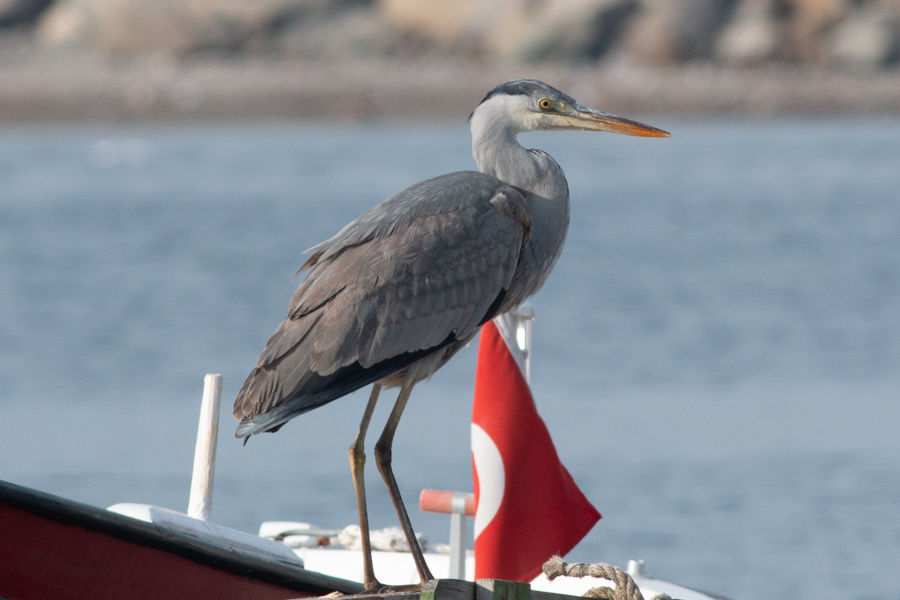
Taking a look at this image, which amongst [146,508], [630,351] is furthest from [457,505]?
[630,351]

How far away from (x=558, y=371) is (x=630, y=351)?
100cm

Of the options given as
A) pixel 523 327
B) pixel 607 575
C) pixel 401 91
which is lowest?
pixel 607 575

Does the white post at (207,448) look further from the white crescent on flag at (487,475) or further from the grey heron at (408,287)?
the white crescent on flag at (487,475)

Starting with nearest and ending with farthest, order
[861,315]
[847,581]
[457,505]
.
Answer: [457,505] < [847,581] < [861,315]

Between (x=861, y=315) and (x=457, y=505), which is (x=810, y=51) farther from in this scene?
(x=457, y=505)

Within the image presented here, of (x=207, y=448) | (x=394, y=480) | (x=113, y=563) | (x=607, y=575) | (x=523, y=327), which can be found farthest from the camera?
(x=523, y=327)

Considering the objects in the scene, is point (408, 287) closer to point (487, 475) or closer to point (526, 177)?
point (526, 177)

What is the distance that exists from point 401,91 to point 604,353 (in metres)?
18.6

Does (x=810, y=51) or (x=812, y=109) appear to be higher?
(x=810, y=51)

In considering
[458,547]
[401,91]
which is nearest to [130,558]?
[458,547]

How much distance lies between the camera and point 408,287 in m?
4.39

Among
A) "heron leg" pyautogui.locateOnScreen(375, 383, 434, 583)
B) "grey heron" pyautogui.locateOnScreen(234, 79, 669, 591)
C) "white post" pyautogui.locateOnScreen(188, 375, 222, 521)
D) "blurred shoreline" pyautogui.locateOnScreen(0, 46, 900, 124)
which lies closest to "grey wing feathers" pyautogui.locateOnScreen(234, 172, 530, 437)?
"grey heron" pyautogui.locateOnScreen(234, 79, 669, 591)

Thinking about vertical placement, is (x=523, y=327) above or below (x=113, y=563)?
above

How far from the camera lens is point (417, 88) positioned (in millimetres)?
30203
